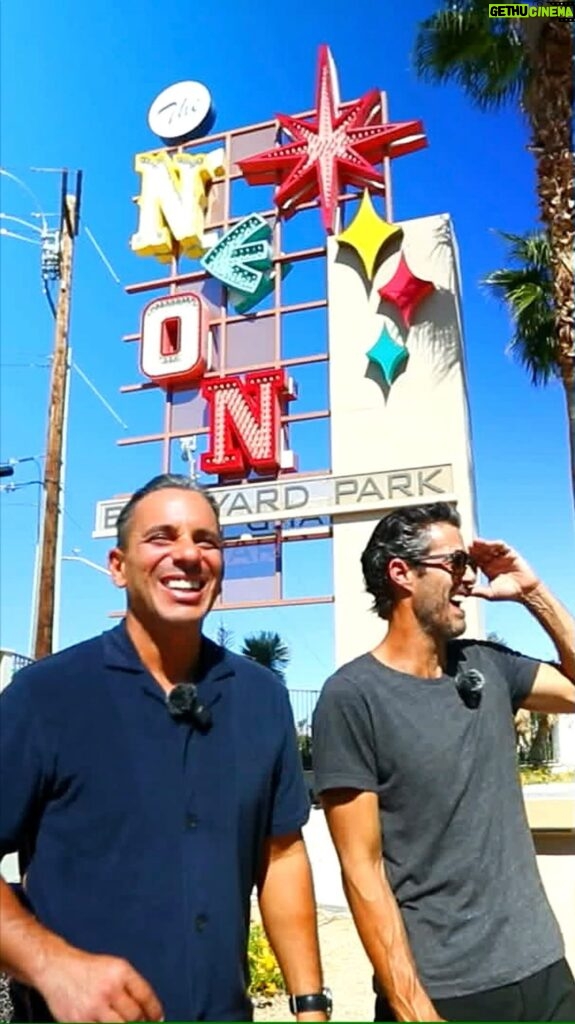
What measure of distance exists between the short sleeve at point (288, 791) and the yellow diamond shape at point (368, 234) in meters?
11.0

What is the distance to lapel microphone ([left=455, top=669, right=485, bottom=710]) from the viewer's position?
2.34 m

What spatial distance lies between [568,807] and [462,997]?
540 cm

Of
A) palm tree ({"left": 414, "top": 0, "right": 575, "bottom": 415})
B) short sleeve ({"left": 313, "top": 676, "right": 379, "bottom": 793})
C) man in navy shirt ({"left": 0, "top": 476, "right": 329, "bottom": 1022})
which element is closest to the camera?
man in navy shirt ({"left": 0, "top": 476, "right": 329, "bottom": 1022})

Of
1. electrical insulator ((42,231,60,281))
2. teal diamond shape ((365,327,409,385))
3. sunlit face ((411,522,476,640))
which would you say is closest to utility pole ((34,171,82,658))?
electrical insulator ((42,231,60,281))

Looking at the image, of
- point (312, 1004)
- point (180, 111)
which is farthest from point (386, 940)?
point (180, 111)

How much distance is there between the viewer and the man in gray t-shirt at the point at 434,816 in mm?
2051

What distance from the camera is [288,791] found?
6.54 feet

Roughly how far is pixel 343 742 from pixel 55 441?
11454 mm

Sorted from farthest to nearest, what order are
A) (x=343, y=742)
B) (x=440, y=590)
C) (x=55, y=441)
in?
(x=55, y=441), (x=440, y=590), (x=343, y=742)

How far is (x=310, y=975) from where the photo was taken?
192 centimetres

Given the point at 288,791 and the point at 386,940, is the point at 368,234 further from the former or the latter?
the point at 386,940

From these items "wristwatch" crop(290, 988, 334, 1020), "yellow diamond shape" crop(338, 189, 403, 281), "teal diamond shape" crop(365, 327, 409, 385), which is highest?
"yellow diamond shape" crop(338, 189, 403, 281)

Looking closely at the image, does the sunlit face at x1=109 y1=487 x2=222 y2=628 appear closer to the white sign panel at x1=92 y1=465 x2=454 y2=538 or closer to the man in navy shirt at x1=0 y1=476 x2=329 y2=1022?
the man in navy shirt at x1=0 y1=476 x2=329 y2=1022

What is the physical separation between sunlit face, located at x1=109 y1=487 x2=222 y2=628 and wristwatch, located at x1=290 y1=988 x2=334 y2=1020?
846 mm
